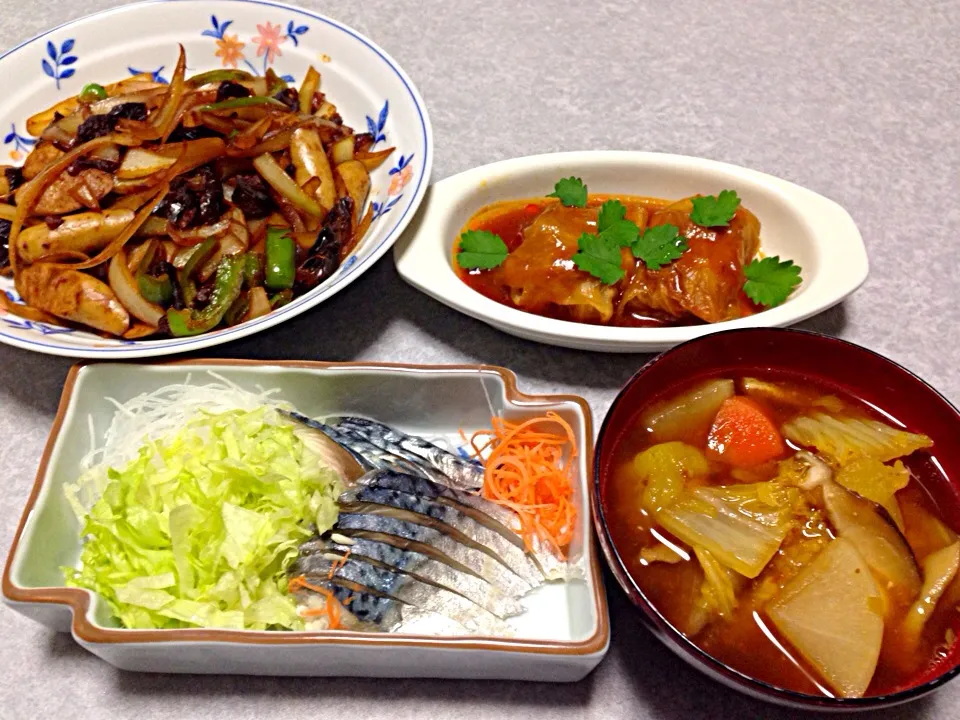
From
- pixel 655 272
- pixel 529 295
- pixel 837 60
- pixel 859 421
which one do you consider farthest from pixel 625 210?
pixel 837 60

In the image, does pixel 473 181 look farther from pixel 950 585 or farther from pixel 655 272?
pixel 950 585

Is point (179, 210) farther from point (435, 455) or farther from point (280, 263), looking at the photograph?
point (435, 455)

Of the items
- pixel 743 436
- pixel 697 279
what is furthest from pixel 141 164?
pixel 743 436

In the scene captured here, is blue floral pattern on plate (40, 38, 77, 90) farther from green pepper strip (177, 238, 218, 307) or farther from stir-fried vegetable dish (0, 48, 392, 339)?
green pepper strip (177, 238, 218, 307)

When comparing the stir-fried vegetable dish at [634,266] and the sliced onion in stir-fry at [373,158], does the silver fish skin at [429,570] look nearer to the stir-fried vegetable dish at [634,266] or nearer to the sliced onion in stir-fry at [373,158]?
the stir-fried vegetable dish at [634,266]

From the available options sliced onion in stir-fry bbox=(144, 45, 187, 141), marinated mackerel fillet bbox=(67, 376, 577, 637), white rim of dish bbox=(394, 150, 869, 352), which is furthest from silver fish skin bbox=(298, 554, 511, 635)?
sliced onion in stir-fry bbox=(144, 45, 187, 141)

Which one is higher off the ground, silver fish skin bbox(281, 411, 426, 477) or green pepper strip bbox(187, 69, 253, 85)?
green pepper strip bbox(187, 69, 253, 85)
